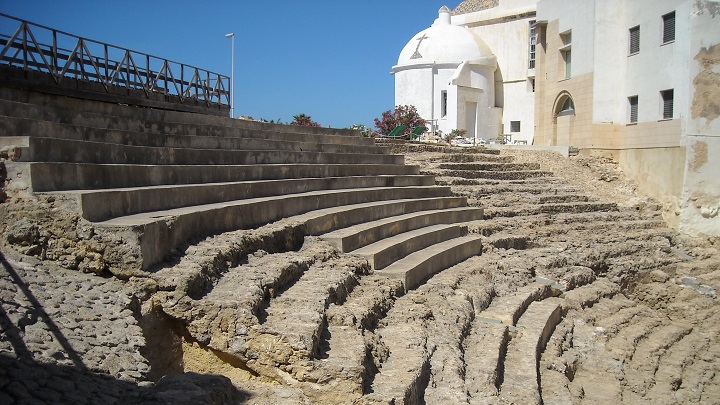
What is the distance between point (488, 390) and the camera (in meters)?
5.62

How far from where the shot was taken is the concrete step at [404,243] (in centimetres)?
808

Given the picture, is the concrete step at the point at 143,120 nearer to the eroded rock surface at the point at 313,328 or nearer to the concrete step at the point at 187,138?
the concrete step at the point at 187,138

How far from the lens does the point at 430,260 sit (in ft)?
29.3

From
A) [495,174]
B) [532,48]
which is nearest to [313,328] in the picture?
[495,174]

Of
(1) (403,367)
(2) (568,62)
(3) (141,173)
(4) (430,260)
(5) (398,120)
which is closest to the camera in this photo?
(1) (403,367)

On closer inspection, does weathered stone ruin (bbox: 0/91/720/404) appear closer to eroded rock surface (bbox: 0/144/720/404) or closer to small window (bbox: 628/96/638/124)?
eroded rock surface (bbox: 0/144/720/404)

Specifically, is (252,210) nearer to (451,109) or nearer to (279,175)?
(279,175)

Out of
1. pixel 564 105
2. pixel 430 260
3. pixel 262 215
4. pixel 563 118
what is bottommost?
pixel 430 260

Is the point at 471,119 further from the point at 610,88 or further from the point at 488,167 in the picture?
the point at 488,167

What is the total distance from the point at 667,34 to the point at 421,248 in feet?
35.2

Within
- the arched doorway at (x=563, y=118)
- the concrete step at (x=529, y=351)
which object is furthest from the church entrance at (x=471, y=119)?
the concrete step at (x=529, y=351)

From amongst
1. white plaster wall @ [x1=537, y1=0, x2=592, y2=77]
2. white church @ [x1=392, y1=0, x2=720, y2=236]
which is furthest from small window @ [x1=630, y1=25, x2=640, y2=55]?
white plaster wall @ [x1=537, y1=0, x2=592, y2=77]

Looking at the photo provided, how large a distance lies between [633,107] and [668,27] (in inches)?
95.0

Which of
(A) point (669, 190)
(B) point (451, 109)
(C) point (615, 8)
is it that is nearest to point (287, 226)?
(A) point (669, 190)
